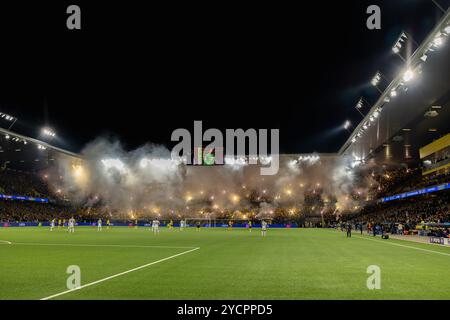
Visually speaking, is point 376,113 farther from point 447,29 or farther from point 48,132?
point 48,132

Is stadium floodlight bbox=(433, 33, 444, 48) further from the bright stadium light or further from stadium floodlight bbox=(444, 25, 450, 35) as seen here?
stadium floodlight bbox=(444, 25, 450, 35)

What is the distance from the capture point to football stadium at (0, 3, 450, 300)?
10266 mm

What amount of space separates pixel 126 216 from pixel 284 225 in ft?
125

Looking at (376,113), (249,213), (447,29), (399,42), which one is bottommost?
(249,213)

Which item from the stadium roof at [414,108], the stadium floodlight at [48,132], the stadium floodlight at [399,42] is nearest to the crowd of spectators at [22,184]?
the stadium floodlight at [48,132]

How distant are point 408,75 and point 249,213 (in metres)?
63.4

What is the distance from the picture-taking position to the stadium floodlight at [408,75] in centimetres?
3266

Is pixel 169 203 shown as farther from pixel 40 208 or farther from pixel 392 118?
pixel 392 118

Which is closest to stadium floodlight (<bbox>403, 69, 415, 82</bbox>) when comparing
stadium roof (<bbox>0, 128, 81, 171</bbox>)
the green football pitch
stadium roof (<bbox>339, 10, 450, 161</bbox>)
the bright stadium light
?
stadium roof (<bbox>339, 10, 450, 161</bbox>)

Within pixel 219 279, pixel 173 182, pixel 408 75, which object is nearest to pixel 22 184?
pixel 173 182

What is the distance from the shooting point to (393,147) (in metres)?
53.0

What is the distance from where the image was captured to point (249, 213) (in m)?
92.2

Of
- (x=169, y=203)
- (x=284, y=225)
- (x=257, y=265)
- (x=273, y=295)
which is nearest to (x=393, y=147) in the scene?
(x=284, y=225)

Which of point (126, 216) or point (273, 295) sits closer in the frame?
point (273, 295)
